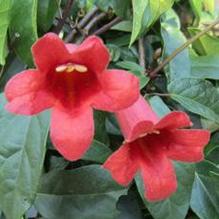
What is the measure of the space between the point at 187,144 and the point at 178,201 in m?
0.12

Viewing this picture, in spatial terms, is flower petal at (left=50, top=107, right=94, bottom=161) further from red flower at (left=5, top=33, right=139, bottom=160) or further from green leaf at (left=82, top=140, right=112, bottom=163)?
green leaf at (left=82, top=140, right=112, bottom=163)

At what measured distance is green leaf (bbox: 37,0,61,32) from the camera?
2.23ft

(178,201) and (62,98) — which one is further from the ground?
(62,98)

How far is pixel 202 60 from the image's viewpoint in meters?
0.79

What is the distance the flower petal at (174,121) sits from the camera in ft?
1.68

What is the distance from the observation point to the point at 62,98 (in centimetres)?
56

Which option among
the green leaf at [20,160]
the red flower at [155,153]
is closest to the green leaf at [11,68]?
the green leaf at [20,160]

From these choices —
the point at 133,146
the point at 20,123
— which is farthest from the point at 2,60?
the point at 133,146

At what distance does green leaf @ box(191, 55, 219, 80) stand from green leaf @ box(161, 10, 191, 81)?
3cm

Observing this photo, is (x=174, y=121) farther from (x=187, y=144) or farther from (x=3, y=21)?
(x=3, y=21)

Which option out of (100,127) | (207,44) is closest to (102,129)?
(100,127)

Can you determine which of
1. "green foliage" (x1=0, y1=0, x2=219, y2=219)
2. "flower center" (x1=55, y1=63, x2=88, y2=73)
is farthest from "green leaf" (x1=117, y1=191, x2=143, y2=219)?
"flower center" (x1=55, y1=63, x2=88, y2=73)

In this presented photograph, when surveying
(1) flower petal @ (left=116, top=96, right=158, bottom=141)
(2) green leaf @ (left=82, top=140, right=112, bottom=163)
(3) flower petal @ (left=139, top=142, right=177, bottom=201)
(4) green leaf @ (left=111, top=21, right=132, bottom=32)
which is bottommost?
(2) green leaf @ (left=82, top=140, right=112, bottom=163)

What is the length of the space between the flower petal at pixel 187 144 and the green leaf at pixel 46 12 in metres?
0.22
